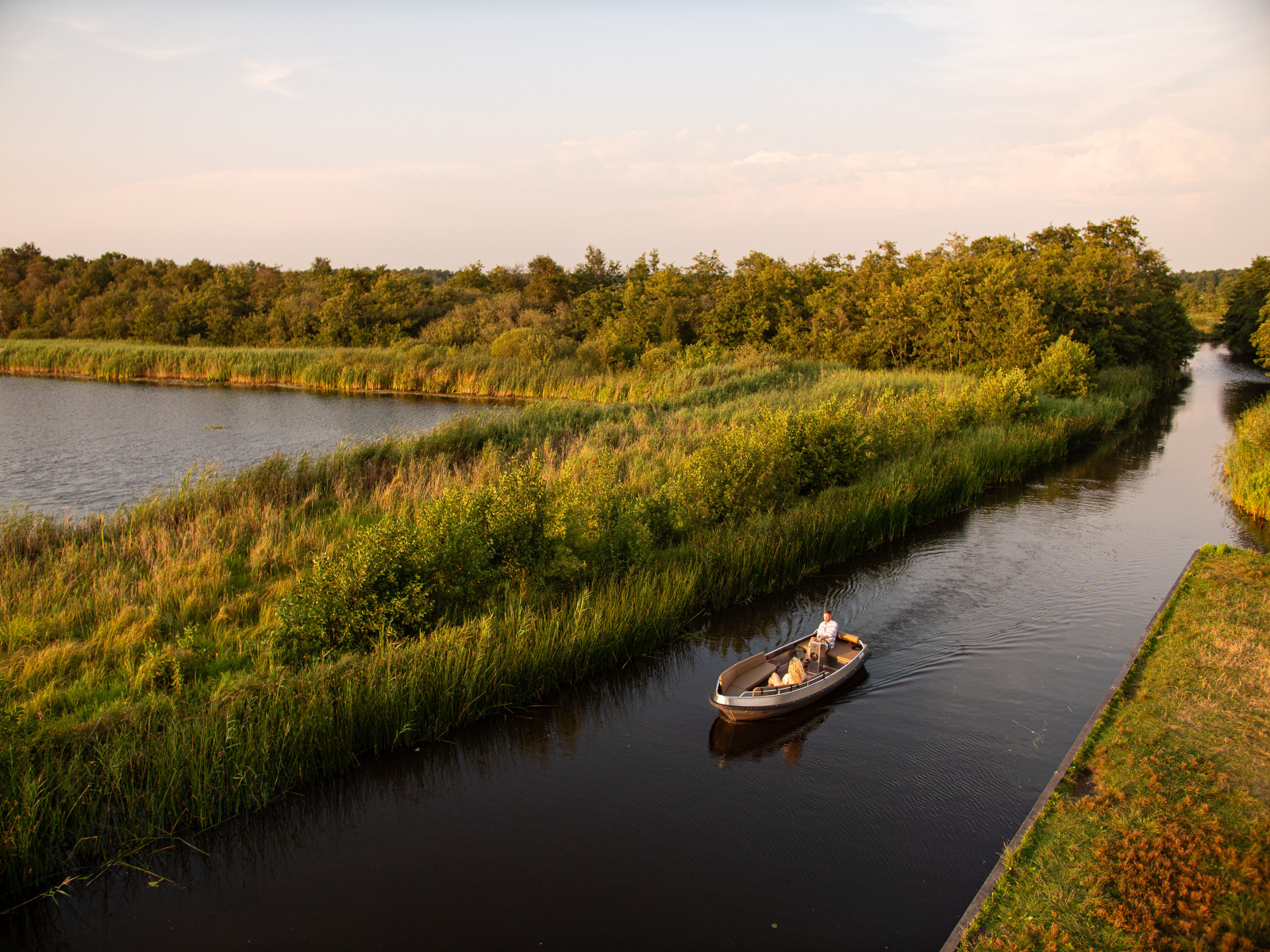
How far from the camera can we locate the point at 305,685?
8.32 meters

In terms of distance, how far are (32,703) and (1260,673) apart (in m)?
13.8

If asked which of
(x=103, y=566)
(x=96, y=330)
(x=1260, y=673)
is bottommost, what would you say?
(x=1260, y=673)

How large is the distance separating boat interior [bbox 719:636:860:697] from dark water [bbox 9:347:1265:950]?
485 millimetres

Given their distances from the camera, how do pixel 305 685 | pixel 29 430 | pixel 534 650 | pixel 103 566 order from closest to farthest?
pixel 305 685 → pixel 534 650 → pixel 103 566 → pixel 29 430

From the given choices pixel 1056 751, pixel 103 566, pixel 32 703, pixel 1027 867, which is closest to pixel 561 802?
pixel 1027 867

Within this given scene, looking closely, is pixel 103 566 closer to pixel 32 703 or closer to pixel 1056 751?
pixel 32 703

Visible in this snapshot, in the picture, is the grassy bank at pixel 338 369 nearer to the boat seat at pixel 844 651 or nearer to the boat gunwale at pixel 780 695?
the boat seat at pixel 844 651

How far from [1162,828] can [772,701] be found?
13.2ft

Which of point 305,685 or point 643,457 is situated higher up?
point 643,457

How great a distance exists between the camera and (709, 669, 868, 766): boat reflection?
9.09 metres

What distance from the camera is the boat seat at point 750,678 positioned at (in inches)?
379

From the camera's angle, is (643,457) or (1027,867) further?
(643,457)

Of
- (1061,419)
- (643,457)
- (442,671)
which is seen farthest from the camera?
(1061,419)

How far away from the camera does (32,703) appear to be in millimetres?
7609
